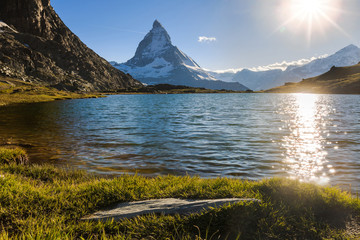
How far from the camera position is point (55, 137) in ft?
73.5

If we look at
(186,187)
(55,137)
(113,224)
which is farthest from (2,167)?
(55,137)

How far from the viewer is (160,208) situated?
6.08 metres

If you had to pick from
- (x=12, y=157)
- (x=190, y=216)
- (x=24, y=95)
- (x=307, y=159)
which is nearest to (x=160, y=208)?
(x=190, y=216)

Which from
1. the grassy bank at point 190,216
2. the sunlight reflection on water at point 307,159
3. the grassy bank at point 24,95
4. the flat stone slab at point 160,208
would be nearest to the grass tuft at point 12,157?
the grassy bank at point 190,216

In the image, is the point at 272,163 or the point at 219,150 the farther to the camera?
the point at 219,150

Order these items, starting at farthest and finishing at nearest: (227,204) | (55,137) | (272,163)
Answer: (55,137) < (272,163) < (227,204)

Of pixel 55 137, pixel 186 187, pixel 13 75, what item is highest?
pixel 13 75

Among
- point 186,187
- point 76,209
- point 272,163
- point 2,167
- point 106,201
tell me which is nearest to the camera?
point 76,209

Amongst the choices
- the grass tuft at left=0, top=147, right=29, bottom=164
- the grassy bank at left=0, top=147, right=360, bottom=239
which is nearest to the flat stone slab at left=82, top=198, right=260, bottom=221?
the grassy bank at left=0, top=147, right=360, bottom=239

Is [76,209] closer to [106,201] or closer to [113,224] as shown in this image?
[106,201]

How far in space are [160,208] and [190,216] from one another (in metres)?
0.88

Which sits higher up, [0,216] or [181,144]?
[0,216]

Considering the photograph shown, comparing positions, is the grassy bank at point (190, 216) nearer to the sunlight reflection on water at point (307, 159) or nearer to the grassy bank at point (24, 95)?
the sunlight reflection on water at point (307, 159)

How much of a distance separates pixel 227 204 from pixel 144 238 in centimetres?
225
